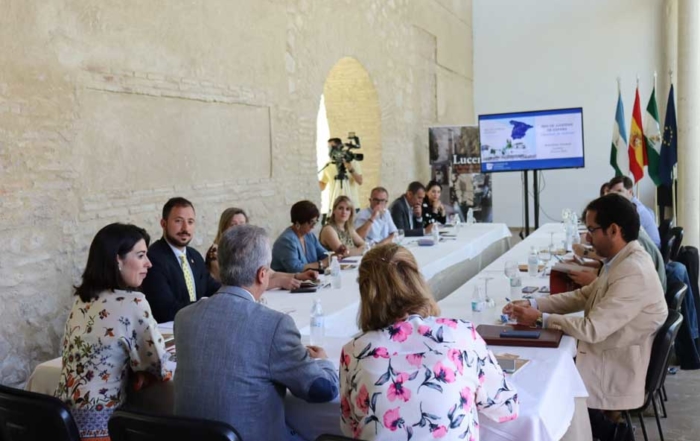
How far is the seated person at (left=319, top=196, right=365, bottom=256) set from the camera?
6141 mm

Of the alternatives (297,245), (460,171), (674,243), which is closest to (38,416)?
(297,245)

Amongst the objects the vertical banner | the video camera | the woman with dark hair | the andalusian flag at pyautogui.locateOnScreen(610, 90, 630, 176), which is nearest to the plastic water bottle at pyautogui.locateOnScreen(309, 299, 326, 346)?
the woman with dark hair

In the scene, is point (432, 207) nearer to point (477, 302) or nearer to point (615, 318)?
point (477, 302)

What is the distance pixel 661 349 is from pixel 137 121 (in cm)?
424

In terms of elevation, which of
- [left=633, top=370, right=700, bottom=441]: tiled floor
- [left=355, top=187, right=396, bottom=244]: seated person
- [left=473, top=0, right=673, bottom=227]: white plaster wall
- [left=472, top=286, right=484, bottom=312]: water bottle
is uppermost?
[left=473, top=0, right=673, bottom=227]: white plaster wall

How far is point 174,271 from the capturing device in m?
4.00

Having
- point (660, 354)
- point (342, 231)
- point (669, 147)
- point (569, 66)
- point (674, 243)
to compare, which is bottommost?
point (660, 354)

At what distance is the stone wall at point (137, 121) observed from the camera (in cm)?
471

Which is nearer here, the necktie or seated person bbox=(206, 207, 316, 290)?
the necktie

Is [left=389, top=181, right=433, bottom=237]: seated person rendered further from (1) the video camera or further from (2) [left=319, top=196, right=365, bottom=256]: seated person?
(1) the video camera

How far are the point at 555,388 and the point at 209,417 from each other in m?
1.18

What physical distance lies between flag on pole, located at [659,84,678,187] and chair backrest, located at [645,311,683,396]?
6.00 meters

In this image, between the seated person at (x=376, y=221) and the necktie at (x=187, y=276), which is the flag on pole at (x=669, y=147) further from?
the necktie at (x=187, y=276)

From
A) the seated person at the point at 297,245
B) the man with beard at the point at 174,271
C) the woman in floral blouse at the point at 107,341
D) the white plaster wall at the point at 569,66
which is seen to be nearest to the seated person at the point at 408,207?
the seated person at the point at 297,245
